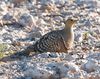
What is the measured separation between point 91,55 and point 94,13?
384cm

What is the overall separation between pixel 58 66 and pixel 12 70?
70 centimetres

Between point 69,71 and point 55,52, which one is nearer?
point 69,71

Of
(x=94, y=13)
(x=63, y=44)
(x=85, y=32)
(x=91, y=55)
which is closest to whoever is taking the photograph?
(x=91, y=55)

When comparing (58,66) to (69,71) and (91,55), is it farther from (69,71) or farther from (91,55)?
(91,55)

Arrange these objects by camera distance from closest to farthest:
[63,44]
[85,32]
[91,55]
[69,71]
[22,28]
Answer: [69,71]
[91,55]
[63,44]
[85,32]
[22,28]

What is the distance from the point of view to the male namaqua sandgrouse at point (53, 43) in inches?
376

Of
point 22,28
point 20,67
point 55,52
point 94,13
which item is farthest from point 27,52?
point 94,13

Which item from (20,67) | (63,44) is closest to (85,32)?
(63,44)

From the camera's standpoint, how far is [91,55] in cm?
908

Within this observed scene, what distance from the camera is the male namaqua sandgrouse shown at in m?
9.56

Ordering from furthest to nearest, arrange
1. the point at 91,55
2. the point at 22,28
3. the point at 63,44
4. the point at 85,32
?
the point at 22,28 → the point at 85,32 → the point at 63,44 → the point at 91,55

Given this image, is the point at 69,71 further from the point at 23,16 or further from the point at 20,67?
the point at 23,16

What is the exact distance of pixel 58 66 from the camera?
26.9 ft

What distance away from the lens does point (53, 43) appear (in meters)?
9.66
